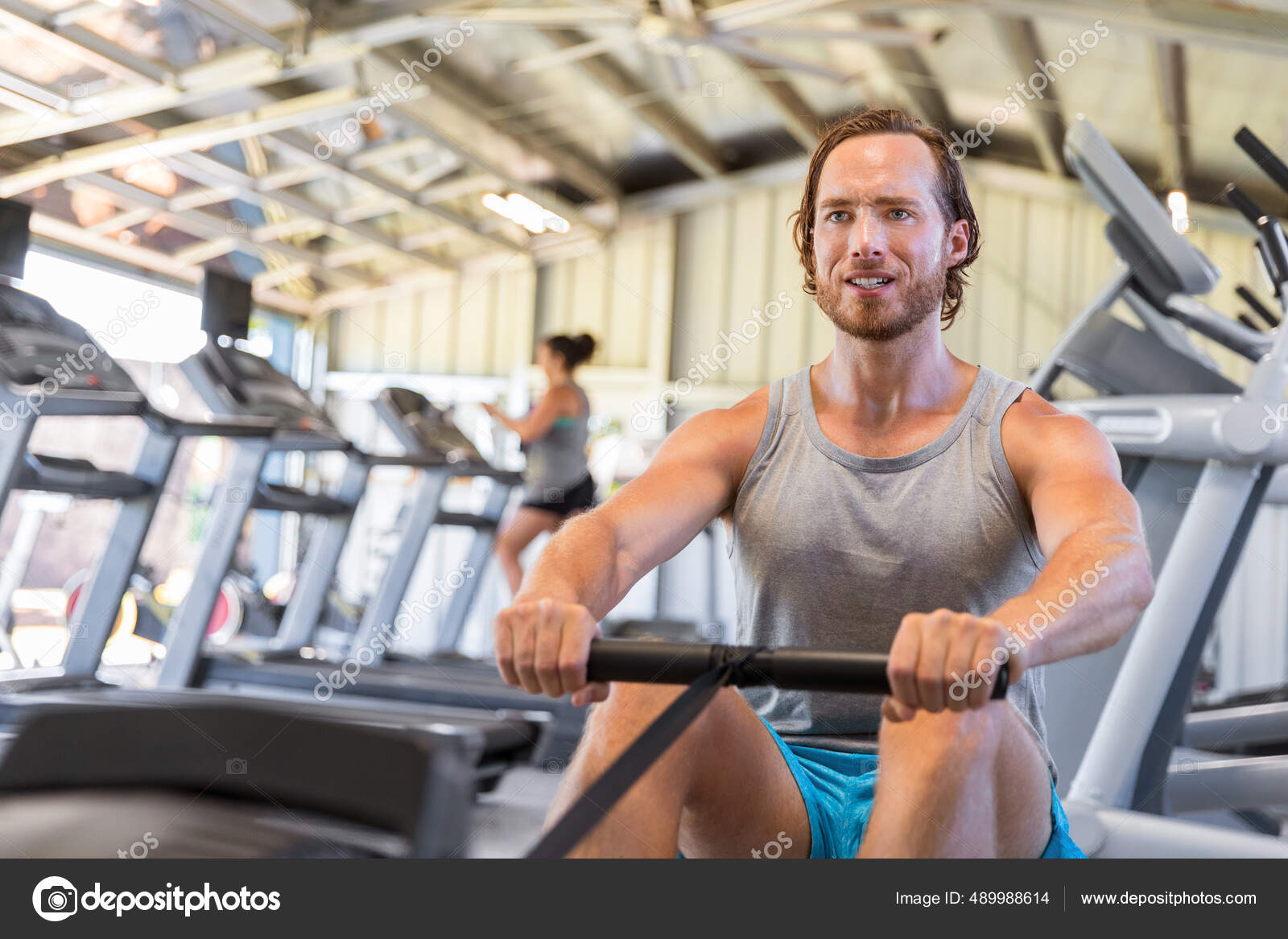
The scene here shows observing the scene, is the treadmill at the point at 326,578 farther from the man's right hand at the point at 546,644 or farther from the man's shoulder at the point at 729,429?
the man's right hand at the point at 546,644

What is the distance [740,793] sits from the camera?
3.48 ft

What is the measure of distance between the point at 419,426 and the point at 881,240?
13.3ft

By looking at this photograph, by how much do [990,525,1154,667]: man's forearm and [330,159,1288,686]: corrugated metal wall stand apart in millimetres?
7153

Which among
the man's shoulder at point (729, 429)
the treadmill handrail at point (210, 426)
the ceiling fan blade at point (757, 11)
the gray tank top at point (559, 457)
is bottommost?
the man's shoulder at point (729, 429)

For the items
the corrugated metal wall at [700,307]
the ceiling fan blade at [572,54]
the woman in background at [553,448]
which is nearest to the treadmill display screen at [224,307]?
the woman in background at [553,448]

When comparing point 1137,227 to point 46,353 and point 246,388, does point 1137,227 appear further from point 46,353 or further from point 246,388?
point 246,388

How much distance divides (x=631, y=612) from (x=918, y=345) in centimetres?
745

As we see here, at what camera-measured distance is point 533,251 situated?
30.1 ft

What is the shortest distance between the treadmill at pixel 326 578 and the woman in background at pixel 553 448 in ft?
0.99

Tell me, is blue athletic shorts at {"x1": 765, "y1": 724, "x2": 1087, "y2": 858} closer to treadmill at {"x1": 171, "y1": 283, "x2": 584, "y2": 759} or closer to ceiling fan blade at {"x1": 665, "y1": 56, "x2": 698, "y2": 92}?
treadmill at {"x1": 171, "y1": 283, "x2": 584, "y2": 759}

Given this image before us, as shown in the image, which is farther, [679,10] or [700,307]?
[700,307]

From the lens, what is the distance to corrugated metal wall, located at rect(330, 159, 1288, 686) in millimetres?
8352

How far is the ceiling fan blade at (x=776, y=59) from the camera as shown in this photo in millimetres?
4727
